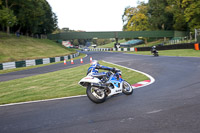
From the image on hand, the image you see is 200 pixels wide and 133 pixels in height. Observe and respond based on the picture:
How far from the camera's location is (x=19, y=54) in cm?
3366

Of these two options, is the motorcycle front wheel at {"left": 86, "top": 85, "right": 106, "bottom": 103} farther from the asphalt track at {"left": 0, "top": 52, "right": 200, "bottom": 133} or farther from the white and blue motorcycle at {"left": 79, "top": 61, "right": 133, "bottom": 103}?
the asphalt track at {"left": 0, "top": 52, "right": 200, "bottom": 133}

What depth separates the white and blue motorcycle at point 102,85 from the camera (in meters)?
6.13

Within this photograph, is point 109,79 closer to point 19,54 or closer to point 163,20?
point 19,54

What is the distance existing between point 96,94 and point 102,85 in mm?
378

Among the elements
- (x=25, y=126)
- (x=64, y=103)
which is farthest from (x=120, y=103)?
(x=25, y=126)

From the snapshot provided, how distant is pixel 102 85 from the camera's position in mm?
6309

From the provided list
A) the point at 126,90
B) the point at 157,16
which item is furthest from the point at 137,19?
the point at 126,90

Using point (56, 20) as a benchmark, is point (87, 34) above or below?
below

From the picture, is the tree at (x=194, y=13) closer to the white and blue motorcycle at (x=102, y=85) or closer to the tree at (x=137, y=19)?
the tree at (x=137, y=19)

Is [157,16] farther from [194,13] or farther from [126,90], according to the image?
[126,90]

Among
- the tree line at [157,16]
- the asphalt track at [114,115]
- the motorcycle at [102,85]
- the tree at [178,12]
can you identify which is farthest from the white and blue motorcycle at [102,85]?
the tree line at [157,16]

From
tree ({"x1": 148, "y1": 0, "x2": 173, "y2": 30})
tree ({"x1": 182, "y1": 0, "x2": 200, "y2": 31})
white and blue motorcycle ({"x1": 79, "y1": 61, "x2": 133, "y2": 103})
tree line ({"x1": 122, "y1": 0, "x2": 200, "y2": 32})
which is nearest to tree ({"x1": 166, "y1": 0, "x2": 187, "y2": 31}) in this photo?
tree line ({"x1": 122, "y1": 0, "x2": 200, "y2": 32})

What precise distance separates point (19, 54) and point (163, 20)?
55.0 metres

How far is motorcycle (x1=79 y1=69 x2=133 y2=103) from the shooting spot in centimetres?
613
